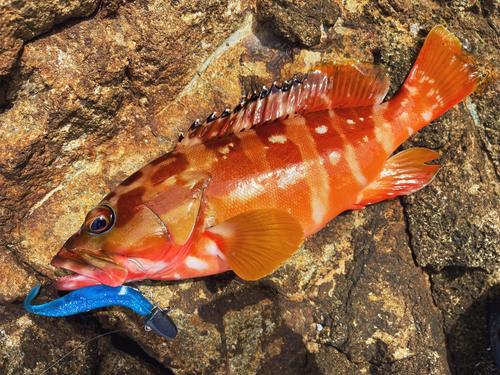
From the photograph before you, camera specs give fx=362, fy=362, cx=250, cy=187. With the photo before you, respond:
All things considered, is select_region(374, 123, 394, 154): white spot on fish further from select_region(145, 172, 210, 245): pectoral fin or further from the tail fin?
select_region(145, 172, 210, 245): pectoral fin

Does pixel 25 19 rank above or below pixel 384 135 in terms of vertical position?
above

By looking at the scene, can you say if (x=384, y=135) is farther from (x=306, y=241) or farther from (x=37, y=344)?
(x=37, y=344)

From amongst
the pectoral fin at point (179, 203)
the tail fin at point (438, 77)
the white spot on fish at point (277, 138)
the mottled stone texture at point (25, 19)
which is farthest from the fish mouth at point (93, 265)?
the tail fin at point (438, 77)

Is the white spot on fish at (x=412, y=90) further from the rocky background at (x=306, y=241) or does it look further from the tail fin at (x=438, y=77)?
the rocky background at (x=306, y=241)

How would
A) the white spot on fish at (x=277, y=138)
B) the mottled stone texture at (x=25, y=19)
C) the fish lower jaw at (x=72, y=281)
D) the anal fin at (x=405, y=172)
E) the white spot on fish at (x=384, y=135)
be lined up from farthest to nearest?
the anal fin at (x=405, y=172)
the white spot on fish at (x=384, y=135)
the white spot on fish at (x=277, y=138)
the fish lower jaw at (x=72, y=281)
the mottled stone texture at (x=25, y=19)

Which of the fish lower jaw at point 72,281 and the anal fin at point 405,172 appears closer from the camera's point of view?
the fish lower jaw at point 72,281

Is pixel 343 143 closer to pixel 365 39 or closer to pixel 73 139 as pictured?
pixel 365 39

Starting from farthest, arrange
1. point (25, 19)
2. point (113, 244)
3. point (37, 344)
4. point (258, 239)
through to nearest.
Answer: point (37, 344), point (258, 239), point (113, 244), point (25, 19)

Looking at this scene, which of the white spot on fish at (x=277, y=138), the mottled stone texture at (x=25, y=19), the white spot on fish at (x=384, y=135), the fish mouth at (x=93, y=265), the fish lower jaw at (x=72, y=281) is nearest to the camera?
the mottled stone texture at (x=25, y=19)

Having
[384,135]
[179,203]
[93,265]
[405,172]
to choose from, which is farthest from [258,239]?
[405,172]
